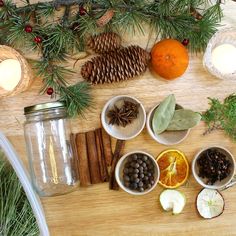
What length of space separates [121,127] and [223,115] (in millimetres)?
273

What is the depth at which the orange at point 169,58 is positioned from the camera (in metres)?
1.26

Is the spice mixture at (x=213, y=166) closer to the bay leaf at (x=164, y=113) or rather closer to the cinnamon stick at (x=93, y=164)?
the bay leaf at (x=164, y=113)

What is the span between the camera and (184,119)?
1294 millimetres

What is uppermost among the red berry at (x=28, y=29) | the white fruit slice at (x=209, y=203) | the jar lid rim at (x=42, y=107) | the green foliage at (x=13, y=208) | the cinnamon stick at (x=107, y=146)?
the red berry at (x=28, y=29)

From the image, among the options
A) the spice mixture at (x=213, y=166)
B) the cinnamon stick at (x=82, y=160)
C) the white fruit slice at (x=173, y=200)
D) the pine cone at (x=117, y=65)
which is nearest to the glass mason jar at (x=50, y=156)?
the cinnamon stick at (x=82, y=160)

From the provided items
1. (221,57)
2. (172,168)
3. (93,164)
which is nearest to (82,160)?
(93,164)

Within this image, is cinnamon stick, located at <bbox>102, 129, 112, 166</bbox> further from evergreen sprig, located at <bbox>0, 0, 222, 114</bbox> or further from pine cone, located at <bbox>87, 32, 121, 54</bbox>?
pine cone, located at <bbox>87, 32, 121, 54</bbox>

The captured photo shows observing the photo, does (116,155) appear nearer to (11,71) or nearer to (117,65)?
(117,65)

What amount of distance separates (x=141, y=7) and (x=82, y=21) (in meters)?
0.15

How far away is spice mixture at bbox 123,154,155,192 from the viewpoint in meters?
1.31

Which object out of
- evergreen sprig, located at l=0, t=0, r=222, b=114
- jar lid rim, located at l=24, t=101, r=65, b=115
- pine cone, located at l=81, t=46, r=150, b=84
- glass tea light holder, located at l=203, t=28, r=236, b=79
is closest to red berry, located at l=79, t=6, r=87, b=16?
evergreen sprig, located at l=0, t=0, r=222, b=114

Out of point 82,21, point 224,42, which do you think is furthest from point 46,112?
point 224,42

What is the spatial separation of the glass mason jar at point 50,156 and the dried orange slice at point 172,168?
236 millimetres

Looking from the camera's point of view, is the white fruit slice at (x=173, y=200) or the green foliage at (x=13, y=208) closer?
the green foliage at (x=13, y=208)
